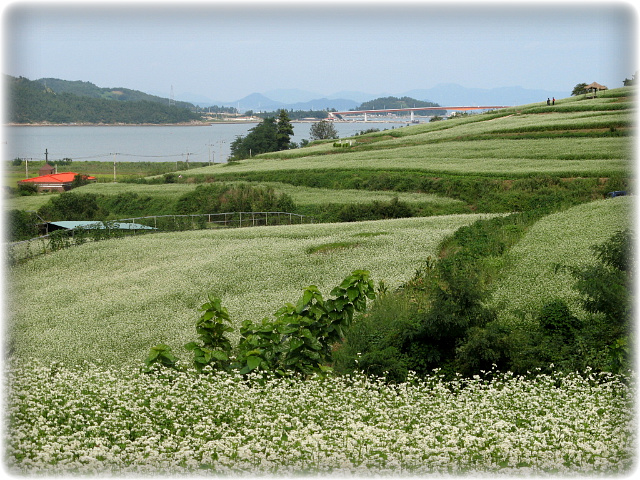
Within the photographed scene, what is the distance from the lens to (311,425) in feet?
22.7

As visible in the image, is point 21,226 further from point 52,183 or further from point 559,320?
point 559,320

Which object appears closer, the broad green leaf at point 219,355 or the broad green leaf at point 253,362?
the broad green leaf at point 253,362

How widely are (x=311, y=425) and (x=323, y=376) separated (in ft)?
7.59

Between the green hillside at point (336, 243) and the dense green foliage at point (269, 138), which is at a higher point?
the dense green foliage at point (269, 138)

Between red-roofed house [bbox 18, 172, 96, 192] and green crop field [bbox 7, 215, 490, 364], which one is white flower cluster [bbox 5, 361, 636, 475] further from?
red-roofed house [bbox 18, 172, 96, 192]

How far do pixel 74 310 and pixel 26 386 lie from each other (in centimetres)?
831

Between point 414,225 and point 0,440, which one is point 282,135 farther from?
point 0,440

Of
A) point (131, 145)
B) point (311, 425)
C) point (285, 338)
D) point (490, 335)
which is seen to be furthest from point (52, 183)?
point (311, 425)

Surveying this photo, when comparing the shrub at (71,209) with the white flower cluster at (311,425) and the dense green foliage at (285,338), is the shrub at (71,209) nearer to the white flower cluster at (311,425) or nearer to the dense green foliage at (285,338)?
the dense green foliage at (285,338)

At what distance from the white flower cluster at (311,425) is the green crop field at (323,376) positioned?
0.03 meters

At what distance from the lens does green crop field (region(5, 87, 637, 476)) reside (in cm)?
646

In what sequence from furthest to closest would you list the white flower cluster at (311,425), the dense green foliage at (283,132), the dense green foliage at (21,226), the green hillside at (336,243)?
the dense green foliage at (283,132) < the dense green foliage at (21,226) < the green hillside at (336,243) < the white flower cluster at (311,425)

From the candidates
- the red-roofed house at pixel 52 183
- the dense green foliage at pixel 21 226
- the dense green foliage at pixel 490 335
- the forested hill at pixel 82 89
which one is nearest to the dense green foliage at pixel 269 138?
the red-roofed house at pixel 52 183

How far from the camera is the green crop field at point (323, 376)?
6457 millimetres
